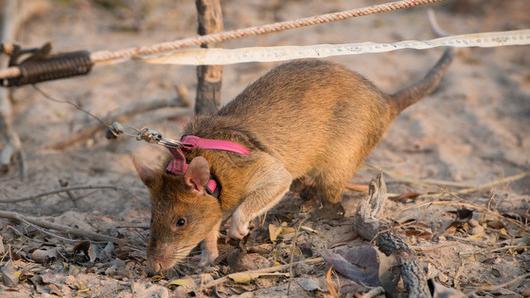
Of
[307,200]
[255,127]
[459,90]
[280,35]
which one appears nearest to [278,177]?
[255,127]

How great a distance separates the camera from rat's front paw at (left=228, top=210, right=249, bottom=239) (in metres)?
4.19

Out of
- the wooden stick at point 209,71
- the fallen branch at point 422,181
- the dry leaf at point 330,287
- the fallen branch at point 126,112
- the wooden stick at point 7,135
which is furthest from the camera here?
the fallen branch at point 126,112

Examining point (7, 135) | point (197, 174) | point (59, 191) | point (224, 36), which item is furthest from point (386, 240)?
point (7, 135)

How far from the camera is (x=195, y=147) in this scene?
4.36m

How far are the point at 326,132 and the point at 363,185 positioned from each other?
795 millimetres

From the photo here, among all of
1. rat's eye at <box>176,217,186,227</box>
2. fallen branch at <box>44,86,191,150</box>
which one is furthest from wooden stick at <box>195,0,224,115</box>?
rat's eye at <box>176,217,186,227</box>

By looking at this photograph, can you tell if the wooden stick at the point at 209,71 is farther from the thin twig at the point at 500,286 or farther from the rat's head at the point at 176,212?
the thin twig at the point at 500,286

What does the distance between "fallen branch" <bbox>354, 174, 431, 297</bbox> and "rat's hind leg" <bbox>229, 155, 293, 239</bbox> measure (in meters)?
0.55

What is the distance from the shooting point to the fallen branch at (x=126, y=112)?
21.2 feet

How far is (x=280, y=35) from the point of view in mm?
9023

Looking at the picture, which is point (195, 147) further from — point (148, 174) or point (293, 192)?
point (293, 192)

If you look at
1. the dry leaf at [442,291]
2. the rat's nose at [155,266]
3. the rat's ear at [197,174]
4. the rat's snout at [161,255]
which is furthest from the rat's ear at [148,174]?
the dry leaf at [442,291]

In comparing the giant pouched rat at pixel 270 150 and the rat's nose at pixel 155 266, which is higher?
the giant pouched rat at pixel 270 150

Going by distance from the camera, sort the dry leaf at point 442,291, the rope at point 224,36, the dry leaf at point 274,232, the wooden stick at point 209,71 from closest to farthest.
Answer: the dry leaf at point 442,291
the rope at point 224,36
the dry leaf at point 274,232
the wooden stick at point 209,71
